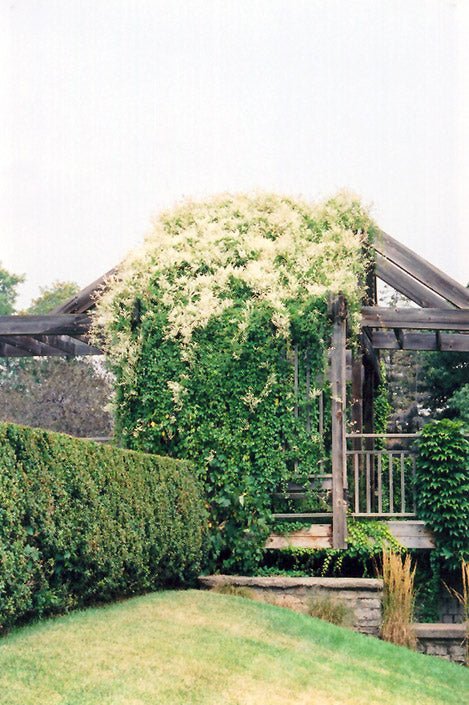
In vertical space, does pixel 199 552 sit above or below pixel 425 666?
above

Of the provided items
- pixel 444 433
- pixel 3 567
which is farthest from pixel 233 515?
pixel 3 567

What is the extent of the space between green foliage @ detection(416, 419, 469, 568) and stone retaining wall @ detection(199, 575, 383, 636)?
1.65 m

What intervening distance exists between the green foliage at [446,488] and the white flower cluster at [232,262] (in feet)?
7.06

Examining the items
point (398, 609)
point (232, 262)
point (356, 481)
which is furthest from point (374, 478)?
point (232, 262)

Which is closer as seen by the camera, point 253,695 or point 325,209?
point 253,695

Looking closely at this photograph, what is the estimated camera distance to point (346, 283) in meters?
13.5

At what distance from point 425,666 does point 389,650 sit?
1.51ft

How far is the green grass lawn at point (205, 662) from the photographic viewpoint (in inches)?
269

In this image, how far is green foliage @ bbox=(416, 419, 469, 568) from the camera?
13.0 m

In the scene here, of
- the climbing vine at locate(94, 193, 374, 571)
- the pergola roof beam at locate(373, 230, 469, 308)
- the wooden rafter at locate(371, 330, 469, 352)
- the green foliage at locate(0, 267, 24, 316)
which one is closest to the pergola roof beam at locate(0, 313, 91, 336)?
the climbing vine at locate(94, 193, 374, 571)

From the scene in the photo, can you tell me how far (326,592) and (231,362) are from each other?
10.3 ft

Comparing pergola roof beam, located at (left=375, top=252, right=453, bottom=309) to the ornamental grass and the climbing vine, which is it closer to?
the climbing vine

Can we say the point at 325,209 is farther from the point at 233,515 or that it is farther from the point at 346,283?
the point at 233,515

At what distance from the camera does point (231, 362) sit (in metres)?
13.2
